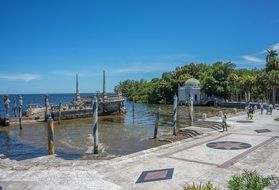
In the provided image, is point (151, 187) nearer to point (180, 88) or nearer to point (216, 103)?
point (216, 103)

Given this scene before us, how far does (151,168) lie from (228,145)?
7.00 meters

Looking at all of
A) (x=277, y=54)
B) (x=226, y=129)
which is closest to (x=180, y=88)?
(x=277, y=54)

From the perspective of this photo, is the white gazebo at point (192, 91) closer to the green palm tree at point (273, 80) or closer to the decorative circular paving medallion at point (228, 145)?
the green palm tree at point (273, 80)

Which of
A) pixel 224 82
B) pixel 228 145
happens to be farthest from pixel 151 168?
pixel 224 82

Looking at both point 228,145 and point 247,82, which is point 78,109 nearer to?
point 228,145

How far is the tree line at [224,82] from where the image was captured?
230 ft

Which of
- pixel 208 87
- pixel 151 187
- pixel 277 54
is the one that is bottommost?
pixel 151 187

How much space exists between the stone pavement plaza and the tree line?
48.0 metres

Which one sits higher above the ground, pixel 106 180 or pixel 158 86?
pixel 158 86

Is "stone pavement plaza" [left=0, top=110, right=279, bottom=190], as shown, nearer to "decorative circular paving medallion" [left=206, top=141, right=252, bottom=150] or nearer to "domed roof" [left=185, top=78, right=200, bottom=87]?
"decorative circular paving medallion" [left=206, top=141, right=252, bottom=150]

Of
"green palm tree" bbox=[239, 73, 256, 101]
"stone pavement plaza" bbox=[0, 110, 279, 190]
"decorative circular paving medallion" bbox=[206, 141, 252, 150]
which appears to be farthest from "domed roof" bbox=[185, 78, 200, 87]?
"stone pavement plaza" bbox=[0, 110, 279, 190]

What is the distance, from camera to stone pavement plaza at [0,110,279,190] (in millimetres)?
10711

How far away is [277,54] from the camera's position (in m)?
78.6

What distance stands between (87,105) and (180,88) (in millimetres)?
41110
